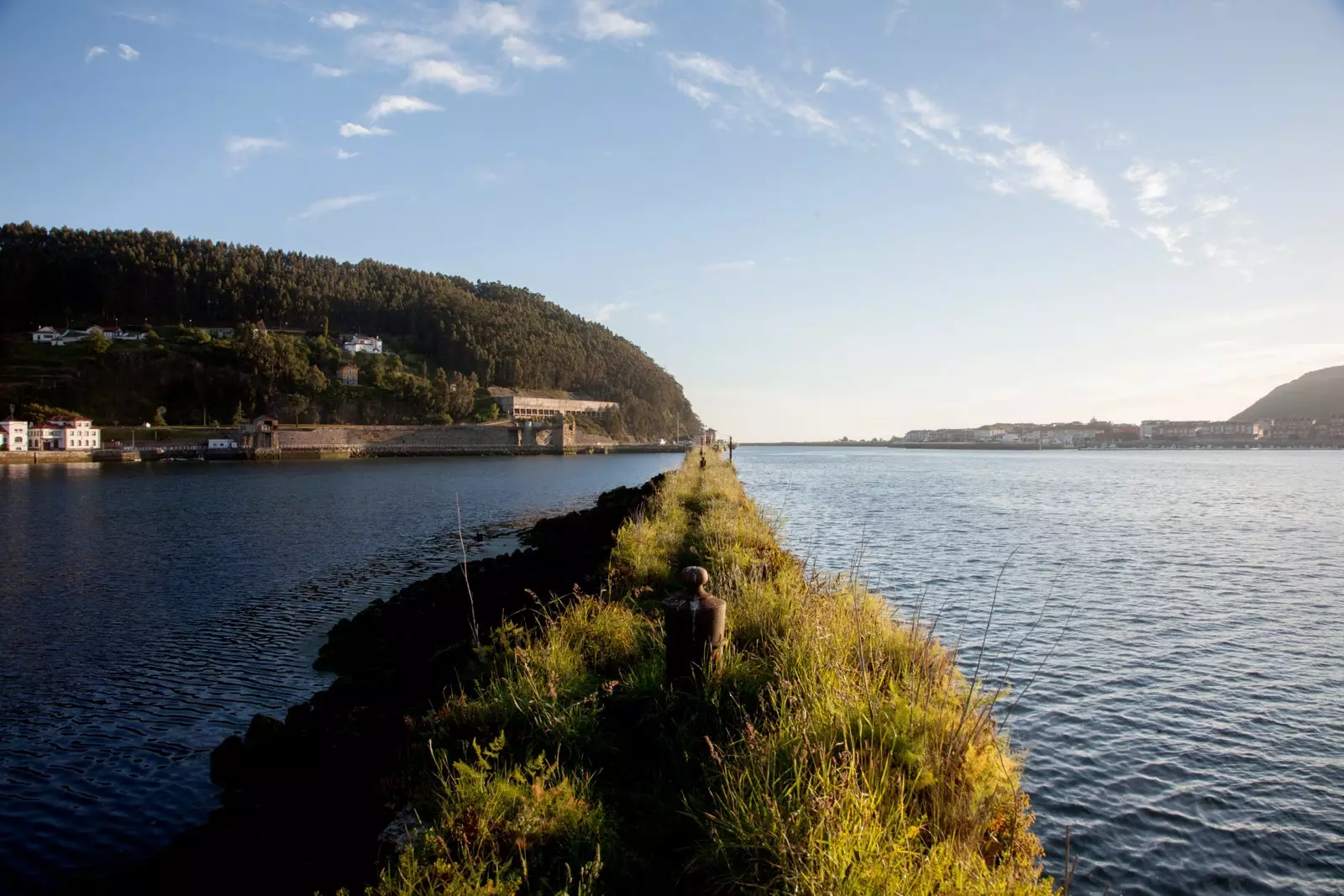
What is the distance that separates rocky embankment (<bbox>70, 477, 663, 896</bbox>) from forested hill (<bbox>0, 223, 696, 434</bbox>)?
6309 inches

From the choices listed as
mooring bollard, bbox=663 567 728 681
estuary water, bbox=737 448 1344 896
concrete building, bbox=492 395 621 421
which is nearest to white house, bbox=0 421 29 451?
concrete building, bbox=492 395 621 421

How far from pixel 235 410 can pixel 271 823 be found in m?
132

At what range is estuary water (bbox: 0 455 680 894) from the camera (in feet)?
24.1

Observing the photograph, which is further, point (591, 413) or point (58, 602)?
point (591, 413)

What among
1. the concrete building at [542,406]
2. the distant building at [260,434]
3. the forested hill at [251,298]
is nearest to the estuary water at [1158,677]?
the distant building at [260,434]

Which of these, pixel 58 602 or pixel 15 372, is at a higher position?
pixel 15 372

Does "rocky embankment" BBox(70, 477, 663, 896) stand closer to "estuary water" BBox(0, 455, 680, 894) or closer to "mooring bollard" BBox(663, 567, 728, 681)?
"estuary water" BBox(0, 455, 680, 894)

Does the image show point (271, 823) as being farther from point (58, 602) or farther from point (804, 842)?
point (58, 602)

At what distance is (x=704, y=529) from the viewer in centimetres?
1439

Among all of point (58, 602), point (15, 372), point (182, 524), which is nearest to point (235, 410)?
point (15, 372)

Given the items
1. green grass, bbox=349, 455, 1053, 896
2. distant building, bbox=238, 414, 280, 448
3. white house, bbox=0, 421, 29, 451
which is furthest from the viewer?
distant building, bbox=238, 414, 280, 448

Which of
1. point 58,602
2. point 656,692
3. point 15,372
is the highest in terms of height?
point 15,372

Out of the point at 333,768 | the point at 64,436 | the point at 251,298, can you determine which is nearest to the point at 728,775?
the point at 333,768

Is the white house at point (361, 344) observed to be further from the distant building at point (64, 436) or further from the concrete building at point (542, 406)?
the distant building at point (64, 436)
